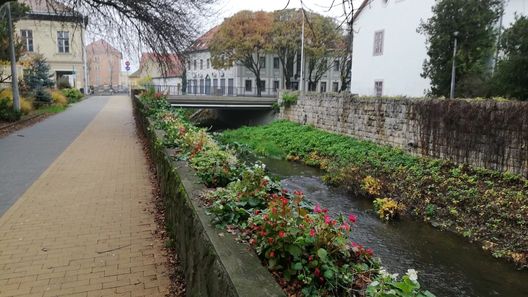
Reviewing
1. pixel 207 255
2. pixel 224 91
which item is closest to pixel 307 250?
pixel 207 255

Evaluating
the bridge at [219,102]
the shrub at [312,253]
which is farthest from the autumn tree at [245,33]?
the shrub at [312,253]

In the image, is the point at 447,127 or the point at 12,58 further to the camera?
the point at 12,58

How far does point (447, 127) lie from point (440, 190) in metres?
3.06

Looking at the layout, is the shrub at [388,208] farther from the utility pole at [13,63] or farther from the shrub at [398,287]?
the utility pole at [13,63]

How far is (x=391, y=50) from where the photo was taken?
2645 centimetres

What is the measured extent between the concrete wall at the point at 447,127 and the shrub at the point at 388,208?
11.5ft

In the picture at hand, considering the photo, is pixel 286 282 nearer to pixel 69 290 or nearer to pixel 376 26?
pixel 69 290

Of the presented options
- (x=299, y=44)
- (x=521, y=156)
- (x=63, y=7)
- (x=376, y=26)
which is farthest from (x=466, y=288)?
(x=299, y=44)

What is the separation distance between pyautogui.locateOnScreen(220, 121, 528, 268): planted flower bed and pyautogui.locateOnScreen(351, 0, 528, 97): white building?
28.6ft

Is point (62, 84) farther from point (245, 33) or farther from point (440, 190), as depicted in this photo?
point (440, 190)

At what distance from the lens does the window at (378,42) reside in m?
27.3

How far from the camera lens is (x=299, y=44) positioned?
3947 centimetres

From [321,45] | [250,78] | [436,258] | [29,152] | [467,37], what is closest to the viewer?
[436,258]

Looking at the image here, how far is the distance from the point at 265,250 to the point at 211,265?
0.40 meters
